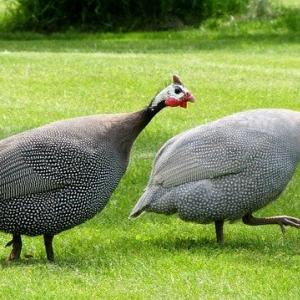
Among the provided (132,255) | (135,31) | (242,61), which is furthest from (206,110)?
(135,31)

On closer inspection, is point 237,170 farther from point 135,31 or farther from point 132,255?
point 135,31

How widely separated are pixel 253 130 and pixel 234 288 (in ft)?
4.26

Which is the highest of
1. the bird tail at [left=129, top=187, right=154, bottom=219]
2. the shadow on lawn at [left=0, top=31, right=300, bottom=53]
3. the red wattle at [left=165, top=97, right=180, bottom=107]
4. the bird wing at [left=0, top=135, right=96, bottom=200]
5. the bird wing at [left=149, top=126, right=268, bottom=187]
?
the red wattle at [left=165, top=97, right=180, bottom=107]

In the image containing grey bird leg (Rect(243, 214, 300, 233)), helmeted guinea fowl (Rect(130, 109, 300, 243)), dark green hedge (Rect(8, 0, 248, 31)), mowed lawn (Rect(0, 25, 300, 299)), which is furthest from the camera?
dark green hedge (Rect(8, 0, 248, 31))

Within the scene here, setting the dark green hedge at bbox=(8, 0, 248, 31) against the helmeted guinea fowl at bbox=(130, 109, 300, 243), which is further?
the dark green hedge at bbox=(8, 0, 248, 31)

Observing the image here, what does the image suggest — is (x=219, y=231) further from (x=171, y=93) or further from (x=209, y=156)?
(x=171, y=93)

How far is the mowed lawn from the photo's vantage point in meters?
5.51

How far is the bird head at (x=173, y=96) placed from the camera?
6.18 metres

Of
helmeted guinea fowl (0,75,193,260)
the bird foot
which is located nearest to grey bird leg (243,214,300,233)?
the bird foot

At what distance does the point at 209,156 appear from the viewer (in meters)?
6.39

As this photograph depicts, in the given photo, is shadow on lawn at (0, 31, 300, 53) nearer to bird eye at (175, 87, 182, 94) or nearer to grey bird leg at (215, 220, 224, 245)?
grey bird leg at (215, 220, 224, 245)

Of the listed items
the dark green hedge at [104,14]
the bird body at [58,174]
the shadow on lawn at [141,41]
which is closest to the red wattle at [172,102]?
the bird body at [58,174]

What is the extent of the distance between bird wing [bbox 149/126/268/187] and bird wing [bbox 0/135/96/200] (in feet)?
2.14

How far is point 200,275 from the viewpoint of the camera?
5.64 meters
